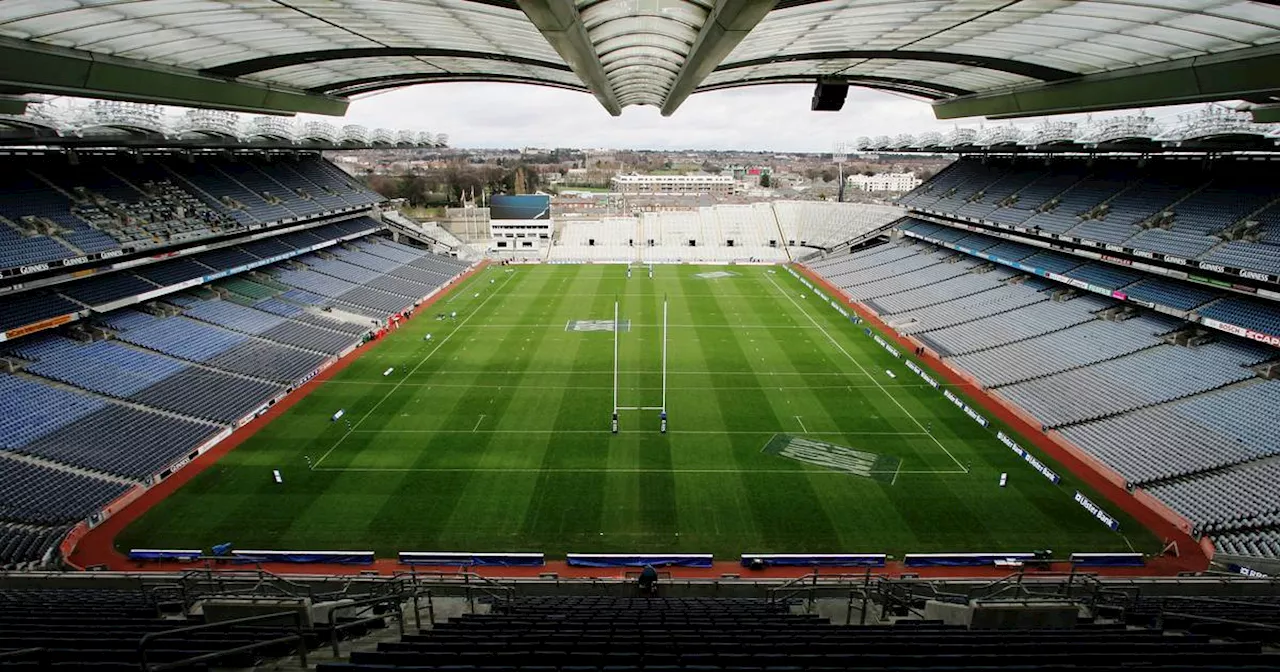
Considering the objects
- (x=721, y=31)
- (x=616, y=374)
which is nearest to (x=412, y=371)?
(x=616, y=374)

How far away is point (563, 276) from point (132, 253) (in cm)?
3496

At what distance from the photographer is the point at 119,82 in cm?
1839

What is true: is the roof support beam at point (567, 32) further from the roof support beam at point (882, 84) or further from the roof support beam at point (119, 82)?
the roof support beam at point (882, 84)

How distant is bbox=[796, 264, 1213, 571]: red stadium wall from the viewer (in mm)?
19047

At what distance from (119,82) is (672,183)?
152900 millimetres

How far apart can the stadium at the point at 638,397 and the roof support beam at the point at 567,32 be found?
14 cm

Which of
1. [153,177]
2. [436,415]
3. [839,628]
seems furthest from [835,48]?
[153,177]

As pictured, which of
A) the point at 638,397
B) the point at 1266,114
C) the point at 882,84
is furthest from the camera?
the point at 638,397

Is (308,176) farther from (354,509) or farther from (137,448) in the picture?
(354,509)

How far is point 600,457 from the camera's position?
2453 centimetres

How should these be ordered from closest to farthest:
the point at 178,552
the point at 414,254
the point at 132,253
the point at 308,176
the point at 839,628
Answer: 1. the point at 839,628
2. the point at 178,552
3. the point at 132,253
4. the point at 308,176
5. the point at 414,254

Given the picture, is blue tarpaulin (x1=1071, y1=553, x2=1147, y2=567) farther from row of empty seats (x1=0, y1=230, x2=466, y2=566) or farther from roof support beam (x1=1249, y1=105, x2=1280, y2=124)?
row of empty seats (x1=0, y1=230, x2=466, y2=566)

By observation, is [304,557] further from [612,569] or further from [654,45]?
[654,45]

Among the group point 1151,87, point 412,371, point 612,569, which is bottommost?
point 612,569
